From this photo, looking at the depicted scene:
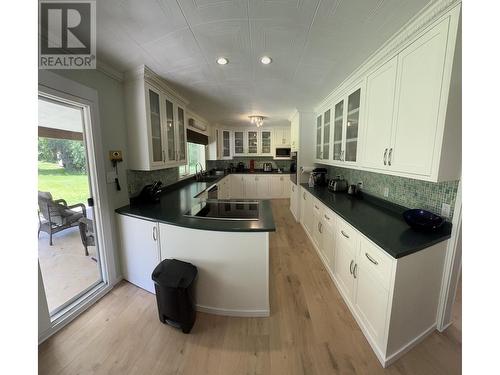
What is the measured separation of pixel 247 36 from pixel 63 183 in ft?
7.32

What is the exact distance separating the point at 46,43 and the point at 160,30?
0.87 metres

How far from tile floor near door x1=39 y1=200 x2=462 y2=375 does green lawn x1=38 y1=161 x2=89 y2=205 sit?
3.76ft

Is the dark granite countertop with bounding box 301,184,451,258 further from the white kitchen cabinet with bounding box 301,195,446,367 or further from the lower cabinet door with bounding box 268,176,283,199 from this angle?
the lower cabinet door with bounding box 268,176,283,199

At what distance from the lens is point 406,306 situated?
1.29m

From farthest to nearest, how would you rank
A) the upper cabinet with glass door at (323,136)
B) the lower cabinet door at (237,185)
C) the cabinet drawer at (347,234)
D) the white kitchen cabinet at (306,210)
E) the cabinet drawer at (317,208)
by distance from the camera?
the lower cabinet door at (237,185) < the white kitchen cabinet at (306,210) < the upper cabinet with glass door at (323,136) < the cabinet drawer at (317,208) < the cabinet drawer at (347,234)

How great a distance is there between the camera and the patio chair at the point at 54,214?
2219mm

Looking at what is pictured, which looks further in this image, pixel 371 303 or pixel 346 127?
pixel 346 127

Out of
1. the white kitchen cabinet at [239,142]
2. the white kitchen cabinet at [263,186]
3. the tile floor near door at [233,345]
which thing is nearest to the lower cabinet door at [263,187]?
the white kitchen cabinet at [263,186]

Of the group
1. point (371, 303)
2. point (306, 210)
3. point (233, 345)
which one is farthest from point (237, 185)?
point (371, 303)

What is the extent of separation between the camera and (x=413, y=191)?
178 centimetres

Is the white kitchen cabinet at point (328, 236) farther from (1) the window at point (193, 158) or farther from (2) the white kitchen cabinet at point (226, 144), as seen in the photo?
(2) the white kitchen cabinet at point (226, 144)

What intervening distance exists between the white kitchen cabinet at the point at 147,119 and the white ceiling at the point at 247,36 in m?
0.16

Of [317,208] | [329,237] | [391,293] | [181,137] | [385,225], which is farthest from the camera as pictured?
[181,137]

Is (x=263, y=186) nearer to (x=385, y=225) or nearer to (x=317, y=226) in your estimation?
Result: (x=317, y=226)
